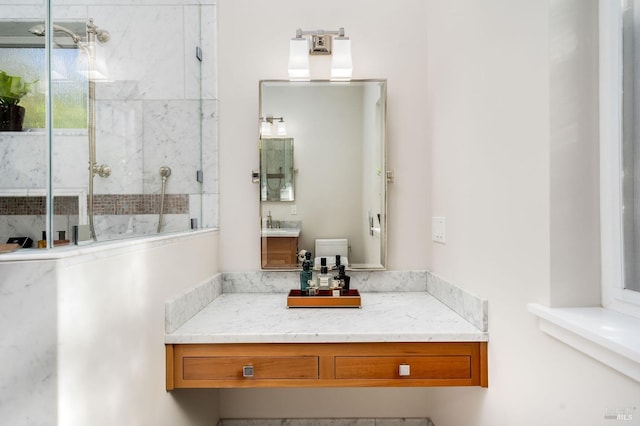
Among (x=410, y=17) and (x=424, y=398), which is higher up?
(x=410, y=17)

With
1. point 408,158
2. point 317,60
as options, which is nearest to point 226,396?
point 408,158

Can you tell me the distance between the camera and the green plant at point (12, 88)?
3.21 ft

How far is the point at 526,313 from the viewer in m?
0.98

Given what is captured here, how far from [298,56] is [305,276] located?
99cm

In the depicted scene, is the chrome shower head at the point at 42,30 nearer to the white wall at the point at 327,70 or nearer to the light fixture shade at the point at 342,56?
the white wall at the point at 327,70

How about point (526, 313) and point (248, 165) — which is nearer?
point (526, 313)

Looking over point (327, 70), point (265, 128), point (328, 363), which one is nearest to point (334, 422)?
point (328, 363)

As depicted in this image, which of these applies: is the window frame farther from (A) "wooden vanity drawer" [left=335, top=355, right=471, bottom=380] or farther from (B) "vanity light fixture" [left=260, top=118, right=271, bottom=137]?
(B) "vanity light fixture" [left=260, top=118, right=271, bottom=137]

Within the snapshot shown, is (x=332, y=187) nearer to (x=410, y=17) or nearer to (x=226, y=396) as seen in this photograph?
(x=410, y=17)

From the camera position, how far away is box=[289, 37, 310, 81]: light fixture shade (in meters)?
1.72

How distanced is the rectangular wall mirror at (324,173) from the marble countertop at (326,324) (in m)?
0.29

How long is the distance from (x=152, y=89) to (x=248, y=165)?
0.51 m

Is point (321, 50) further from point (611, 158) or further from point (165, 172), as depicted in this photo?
point (611, 158)

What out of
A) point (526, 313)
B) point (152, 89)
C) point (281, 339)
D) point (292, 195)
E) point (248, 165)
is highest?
point (152, 89)
